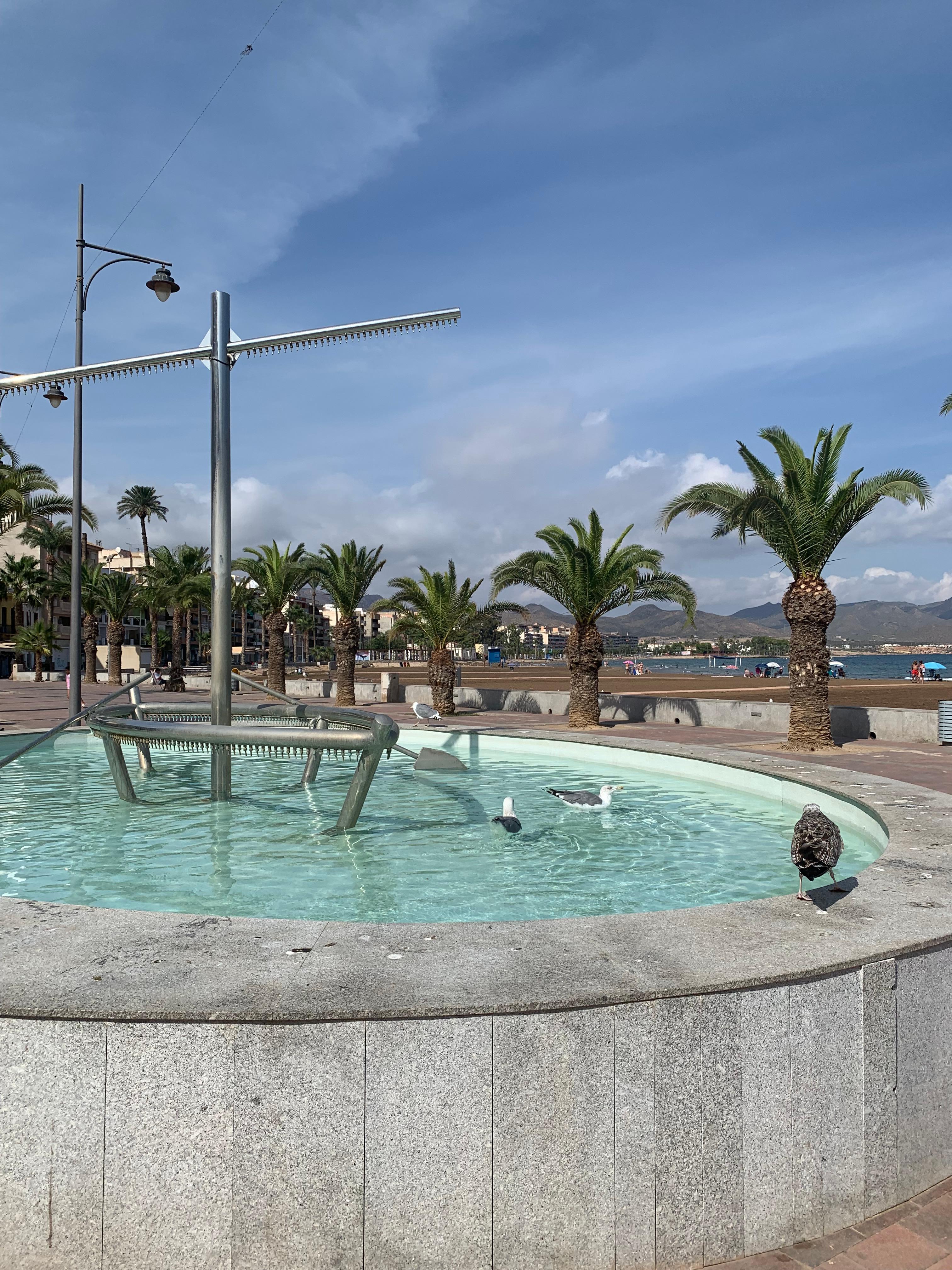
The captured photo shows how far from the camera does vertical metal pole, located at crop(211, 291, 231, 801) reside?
28.6 ft

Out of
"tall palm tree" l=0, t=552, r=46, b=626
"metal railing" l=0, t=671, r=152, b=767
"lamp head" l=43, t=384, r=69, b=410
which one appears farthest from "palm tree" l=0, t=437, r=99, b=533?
"tall palm tree" l=0, t=552, r=46, b=626

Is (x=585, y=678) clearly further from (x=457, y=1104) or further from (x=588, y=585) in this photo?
(x=457, y=1104)

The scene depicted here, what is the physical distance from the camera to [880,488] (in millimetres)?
15273

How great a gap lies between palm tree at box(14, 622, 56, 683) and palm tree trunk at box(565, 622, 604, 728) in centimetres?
3989

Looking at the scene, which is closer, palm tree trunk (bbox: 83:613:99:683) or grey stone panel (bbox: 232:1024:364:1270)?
grey stone panel (bbox: 232:1024:364:1270)

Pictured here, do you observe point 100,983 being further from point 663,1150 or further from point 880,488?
point 880,488

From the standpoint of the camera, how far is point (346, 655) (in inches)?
1030

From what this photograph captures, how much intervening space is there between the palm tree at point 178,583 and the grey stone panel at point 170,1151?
121 feet

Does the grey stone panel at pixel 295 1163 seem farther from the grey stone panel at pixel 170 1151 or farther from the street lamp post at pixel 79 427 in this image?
the street lamp post at pixel 79 427

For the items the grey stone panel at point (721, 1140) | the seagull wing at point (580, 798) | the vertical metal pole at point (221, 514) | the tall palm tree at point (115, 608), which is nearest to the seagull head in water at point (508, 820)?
the seagull wing at point (580, 798)

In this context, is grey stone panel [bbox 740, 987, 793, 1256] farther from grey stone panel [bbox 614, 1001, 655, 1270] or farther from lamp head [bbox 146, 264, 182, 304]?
lamp head [bbox 146, 264, 182, 304]

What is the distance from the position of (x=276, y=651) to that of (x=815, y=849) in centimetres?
2673

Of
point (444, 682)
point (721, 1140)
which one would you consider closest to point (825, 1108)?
point (721, 1140)

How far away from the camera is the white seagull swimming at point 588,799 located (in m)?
8.51
